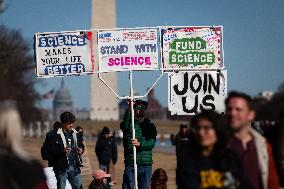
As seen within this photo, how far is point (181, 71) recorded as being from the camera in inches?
483

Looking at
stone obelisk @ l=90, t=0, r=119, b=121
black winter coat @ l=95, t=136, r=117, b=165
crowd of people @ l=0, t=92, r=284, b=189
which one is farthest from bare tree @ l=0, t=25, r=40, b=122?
crowd of people @ l=0, t=92, r=284, b=189

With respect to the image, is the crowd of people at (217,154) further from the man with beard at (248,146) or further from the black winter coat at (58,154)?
the black winter coat at (58,154)

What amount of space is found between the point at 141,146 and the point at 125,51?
1584mm

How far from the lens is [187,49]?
12414mm

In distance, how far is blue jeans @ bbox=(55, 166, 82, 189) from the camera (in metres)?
12.2

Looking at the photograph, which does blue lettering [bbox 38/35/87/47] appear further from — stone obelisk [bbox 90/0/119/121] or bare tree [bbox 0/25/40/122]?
stone obelisk [bbox 90/0/119/121]

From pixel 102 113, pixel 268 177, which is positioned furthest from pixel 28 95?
pixel 268 177

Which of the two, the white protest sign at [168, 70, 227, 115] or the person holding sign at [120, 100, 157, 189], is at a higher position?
the white protest sign at [168, 70, 227, 115]

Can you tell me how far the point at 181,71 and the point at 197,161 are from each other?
6658 millimetres

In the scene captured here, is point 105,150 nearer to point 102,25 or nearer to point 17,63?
point 17,63

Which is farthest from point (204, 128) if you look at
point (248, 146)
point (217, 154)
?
point (248, 146)

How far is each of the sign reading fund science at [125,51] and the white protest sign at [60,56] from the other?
0.24 m

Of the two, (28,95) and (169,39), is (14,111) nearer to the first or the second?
(169,39)

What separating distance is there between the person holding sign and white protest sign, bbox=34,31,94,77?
3.62 ft
